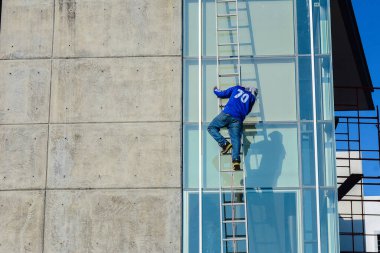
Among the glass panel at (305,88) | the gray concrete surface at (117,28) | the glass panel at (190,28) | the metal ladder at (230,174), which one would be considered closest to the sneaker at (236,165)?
the metal ladder at (230,174)

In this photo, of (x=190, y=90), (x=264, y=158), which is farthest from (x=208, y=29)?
(x=264, y=158)

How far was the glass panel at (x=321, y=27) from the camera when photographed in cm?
1603

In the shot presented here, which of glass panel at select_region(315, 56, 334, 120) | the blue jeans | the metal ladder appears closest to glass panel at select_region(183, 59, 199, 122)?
the metal ladder

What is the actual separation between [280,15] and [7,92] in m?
5.41

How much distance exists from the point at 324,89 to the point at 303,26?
4.20 feet

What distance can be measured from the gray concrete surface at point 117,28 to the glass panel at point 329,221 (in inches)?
154

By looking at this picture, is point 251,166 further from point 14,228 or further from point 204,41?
point 14,228

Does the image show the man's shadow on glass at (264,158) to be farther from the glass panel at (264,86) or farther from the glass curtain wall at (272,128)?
the glass panel at (264,86)

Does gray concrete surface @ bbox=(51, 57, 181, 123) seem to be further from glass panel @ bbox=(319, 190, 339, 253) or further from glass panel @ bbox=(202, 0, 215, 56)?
glass panel @ bbox=(319, 190, 339, 253)

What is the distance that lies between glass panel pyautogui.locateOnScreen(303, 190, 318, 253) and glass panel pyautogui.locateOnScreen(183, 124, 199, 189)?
6.59ft

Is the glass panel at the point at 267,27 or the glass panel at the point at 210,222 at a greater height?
the glass panel at the point at 267,27

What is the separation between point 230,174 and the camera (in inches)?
611

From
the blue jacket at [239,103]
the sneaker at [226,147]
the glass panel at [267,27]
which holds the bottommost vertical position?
the sneaker at [226,147]

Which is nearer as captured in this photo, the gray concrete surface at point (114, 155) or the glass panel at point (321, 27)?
the gray concrete surface at point (114, 155)
